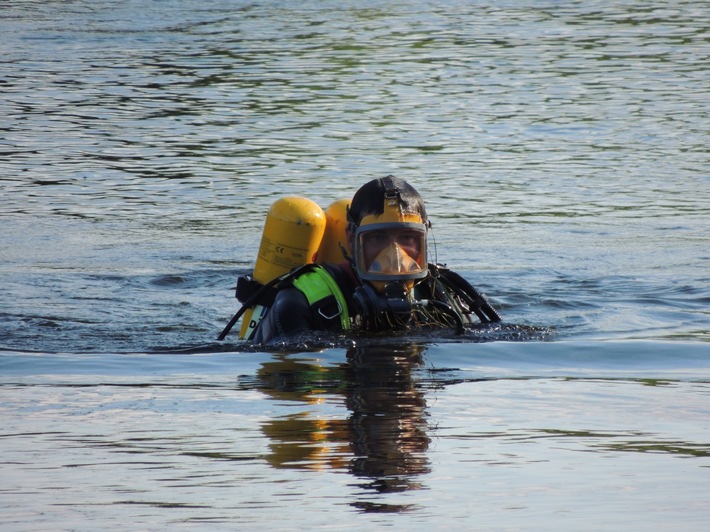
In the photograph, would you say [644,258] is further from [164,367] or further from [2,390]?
[2,390]

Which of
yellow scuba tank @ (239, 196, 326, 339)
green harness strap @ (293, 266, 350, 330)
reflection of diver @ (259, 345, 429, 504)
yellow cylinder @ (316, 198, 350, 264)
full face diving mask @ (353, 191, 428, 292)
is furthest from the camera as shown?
yellow cylinder @ (316, 198, 350, 264)

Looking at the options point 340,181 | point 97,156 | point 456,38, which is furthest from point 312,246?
point 456,38

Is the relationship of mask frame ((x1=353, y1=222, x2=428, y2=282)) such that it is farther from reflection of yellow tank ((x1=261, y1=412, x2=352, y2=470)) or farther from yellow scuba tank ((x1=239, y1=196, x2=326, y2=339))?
reflection of yellow tank ((x1=261, y1=412, x2=352, y2=470))

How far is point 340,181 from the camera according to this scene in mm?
13641

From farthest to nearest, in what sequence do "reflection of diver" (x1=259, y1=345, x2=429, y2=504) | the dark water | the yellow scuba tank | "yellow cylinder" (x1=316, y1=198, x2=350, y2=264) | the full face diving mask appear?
"yellow cylinder" (x1=316, y1=198, x2=350, y2=264), the yellow scuba tank, the full face diving mask, "reflection of diver" (x1=259, y1=345, x2=429, y2=504), the dark water

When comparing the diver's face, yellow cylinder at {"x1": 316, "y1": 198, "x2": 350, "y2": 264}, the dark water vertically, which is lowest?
the dark water

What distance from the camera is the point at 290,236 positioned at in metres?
7.09

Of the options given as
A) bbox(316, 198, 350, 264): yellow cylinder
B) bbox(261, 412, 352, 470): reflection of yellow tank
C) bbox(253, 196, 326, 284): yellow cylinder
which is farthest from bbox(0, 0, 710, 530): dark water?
bbox(316, 198, 350, 264): yellow cylinder

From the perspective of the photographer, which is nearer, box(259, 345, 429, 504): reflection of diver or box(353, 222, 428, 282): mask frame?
box(259, 345, 429, 504): reflection of diver

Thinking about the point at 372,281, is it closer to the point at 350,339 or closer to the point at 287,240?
the point at 350,339

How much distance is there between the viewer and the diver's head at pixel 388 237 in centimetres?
621

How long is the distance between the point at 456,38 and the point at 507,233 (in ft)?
47.6

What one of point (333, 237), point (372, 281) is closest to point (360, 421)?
point (372, 281)

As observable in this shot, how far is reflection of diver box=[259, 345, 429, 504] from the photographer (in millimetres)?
4191
